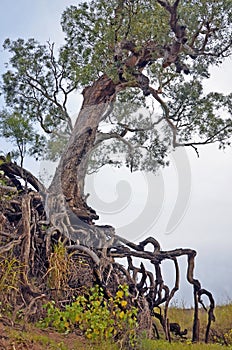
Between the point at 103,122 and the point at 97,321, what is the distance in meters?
4.20

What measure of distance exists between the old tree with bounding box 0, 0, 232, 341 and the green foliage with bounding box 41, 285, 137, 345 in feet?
0.81

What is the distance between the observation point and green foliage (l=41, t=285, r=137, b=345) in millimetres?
4035

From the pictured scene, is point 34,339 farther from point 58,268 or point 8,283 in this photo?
point 58,268

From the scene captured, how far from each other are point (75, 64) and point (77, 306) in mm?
3655

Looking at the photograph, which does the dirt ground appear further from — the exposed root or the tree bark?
the tree bark

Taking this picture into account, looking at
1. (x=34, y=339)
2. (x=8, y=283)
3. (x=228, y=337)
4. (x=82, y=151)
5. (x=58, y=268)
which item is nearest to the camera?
(x=34, y=339)

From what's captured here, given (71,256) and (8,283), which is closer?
(8,283)

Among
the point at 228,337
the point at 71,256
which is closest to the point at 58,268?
the point at 71,256

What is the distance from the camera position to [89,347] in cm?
381

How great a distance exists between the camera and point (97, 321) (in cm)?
408

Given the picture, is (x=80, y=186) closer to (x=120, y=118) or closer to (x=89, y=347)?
(x=120, y=118)

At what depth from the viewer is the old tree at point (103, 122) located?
5.25 metres

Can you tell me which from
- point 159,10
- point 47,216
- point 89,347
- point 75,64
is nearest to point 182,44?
point 159,10

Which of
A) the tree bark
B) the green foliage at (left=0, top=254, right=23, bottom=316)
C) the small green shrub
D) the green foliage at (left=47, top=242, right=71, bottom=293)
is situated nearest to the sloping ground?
the green foliage at (left=0, top=254, right=23, bottom=316)
